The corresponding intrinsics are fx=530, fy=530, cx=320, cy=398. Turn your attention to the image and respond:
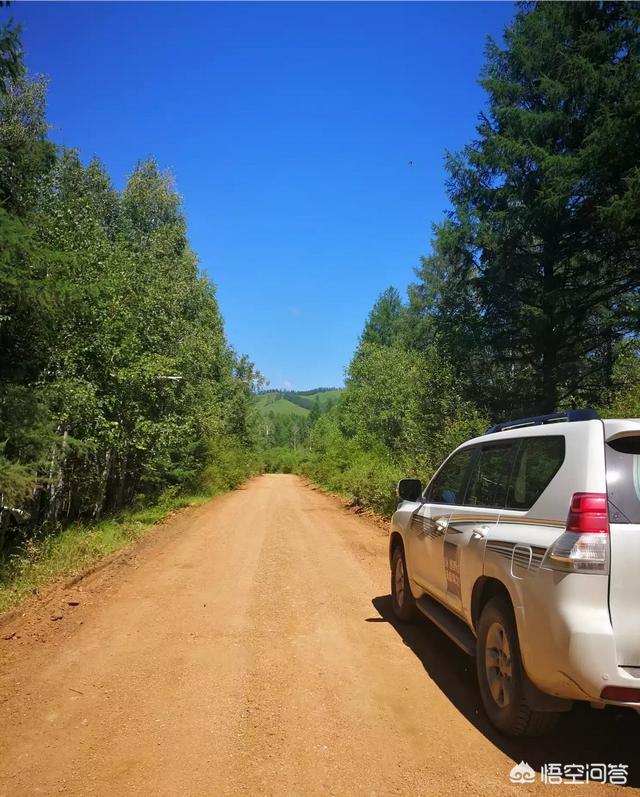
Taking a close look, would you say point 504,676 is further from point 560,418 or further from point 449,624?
point 560,418

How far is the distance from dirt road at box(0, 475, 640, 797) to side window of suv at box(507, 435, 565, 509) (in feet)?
5.26

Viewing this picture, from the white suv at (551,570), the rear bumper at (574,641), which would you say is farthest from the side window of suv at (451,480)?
the rear bumper at (574,641)

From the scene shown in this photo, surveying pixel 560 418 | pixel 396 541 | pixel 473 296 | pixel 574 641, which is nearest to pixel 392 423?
pixel 473 296

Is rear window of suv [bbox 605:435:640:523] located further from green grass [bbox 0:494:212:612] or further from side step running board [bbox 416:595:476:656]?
green grass [bbox 0:494:212:612]

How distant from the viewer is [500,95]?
15734 mm

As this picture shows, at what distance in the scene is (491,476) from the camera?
443cm

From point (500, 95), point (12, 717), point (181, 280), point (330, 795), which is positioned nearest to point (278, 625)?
point (12, 717)

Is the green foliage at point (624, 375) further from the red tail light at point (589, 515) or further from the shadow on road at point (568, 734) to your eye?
the red tail light at point (589, 515)

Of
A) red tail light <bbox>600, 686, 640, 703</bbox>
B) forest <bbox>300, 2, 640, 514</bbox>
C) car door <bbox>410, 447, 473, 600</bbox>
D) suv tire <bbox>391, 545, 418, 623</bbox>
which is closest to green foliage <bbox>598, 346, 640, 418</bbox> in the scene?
forest <bbox>300, 2, 640, 514</bbox>

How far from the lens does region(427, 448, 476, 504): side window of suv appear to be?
5.02 m

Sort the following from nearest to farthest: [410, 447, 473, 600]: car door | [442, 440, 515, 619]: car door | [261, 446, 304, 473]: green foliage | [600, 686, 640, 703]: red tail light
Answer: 1. [600, 686, 640, 703]: red tail light
2. [442, 440, 515, 619]: car door
3. [410, 447, 473, 600]: car door
4. [261, 446, 304, 473]: green foliage

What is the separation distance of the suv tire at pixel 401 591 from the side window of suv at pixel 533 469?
2.53m

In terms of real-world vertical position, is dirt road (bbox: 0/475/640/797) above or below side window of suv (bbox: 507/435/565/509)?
below

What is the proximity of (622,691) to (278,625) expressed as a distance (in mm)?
4205
